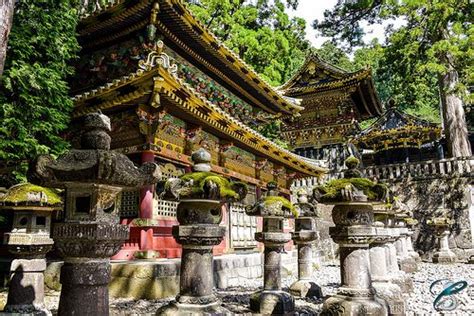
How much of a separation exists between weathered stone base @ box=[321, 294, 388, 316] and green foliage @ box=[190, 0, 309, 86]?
59.0 feet

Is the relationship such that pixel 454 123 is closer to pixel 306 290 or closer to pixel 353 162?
pixel 306 290

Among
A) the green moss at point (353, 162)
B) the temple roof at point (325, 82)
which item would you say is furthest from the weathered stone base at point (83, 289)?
the temple roof at point (325, 82)

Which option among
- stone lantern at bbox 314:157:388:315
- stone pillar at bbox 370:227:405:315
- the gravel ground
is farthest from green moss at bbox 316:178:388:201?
the gravel ground

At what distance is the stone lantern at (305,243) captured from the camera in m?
8.15

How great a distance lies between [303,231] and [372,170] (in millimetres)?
16301

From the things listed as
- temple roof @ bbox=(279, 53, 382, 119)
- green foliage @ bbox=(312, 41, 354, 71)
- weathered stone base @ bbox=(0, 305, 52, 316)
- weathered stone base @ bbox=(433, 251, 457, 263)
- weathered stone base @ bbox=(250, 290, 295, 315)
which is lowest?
weathered stone base @ bbox=(433, 251, 457, 263)

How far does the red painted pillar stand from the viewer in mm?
8961

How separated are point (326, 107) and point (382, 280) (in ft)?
62.5

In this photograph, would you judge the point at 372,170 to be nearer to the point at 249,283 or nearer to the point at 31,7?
the point at 249,283

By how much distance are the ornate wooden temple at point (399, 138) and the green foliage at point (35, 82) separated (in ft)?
61.3

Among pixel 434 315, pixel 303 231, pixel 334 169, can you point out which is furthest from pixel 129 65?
pixel 334 169

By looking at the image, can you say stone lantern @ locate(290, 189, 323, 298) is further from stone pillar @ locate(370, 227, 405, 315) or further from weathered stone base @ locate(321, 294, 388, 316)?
weathered stone base @ locate(321, 294, 388, 316)

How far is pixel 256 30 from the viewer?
79.8 ft

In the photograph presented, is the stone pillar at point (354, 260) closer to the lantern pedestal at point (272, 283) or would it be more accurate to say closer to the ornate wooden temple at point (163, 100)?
the lantern pedestal at point (272, 283)
